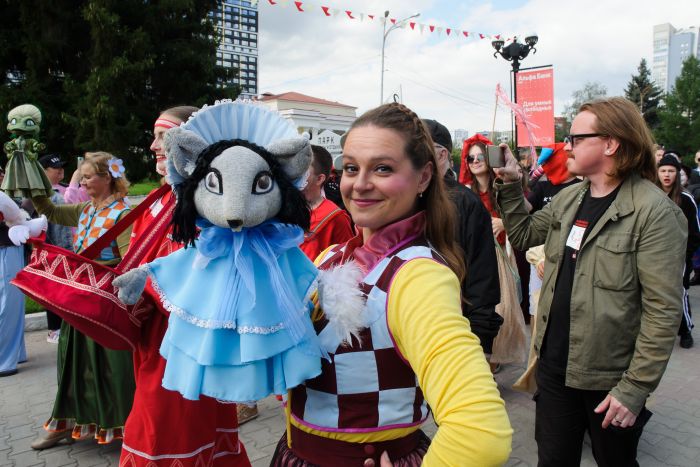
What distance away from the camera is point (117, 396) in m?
3.13

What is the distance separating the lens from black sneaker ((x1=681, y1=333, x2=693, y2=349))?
214 inches

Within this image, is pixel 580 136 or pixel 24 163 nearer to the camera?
pixel 580 136

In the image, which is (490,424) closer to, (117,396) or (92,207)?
(117,396)

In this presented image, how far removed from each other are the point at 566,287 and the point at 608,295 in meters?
0.20

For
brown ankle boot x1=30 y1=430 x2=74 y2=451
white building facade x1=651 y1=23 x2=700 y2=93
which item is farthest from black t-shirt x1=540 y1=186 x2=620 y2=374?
white building facade x1=651 y1=23 x2=700 y2=93

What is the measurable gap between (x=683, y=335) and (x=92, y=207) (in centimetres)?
590

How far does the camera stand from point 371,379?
123 cm

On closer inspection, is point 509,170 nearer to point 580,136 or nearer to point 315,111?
point 580,136

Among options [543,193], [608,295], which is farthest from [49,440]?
[543,193]

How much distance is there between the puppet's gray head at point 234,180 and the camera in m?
1.35

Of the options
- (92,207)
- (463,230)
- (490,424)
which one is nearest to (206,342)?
(490,424)

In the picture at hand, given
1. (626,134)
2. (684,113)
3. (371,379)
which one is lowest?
(371,379)

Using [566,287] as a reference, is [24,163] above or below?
above

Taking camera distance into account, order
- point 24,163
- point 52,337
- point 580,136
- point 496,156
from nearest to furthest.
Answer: point 580,136 < point 496,156 < point 24,163 < point 52,337
